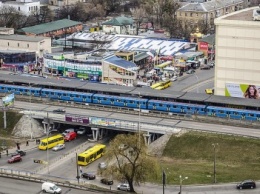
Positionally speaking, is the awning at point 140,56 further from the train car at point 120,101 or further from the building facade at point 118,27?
the building facade at point 118,27

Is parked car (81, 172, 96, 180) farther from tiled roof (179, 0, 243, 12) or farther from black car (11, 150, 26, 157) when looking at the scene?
tiled roof (179, 0, 243, 12)

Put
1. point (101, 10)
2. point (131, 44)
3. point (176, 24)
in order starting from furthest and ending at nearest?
point (101, 10), point (176, 24), point (131, 44)

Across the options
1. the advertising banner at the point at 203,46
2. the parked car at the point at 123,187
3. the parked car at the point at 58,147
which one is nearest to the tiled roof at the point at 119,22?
the advertising banner at the point at 203,46

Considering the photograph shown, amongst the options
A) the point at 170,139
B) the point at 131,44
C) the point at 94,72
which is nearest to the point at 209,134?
the point at 170,139

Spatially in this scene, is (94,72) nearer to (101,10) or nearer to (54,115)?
(54,115)

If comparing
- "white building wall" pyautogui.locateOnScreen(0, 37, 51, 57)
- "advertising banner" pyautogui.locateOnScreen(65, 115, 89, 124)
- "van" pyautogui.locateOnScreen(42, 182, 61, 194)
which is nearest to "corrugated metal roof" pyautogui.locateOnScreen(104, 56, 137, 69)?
"white building wall" pyautogui.locateOnScreen(0, 37, 51, 57)

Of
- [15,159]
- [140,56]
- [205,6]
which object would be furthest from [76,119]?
[205,6]
